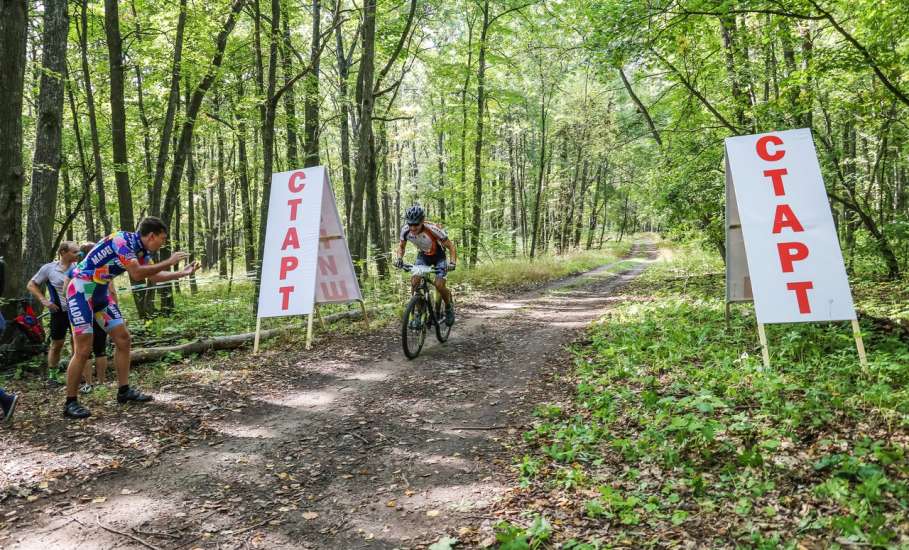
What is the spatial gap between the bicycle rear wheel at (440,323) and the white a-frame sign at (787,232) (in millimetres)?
4598

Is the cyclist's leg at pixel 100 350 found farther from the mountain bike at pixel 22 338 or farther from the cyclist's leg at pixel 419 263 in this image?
the cyclist's leg at pixel 419 263

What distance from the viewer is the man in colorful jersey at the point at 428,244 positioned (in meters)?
7.63

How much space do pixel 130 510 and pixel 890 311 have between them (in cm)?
937

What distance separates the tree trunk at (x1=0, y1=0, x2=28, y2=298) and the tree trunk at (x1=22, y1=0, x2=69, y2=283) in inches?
12.1

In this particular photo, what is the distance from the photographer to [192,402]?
19.2ft

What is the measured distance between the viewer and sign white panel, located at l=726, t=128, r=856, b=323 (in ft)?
17.6

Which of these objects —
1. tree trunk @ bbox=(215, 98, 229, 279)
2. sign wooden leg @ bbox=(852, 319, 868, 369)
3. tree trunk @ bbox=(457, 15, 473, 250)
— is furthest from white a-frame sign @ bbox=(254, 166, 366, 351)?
tree trunk @ bbox=(457, 15, 473, 250)

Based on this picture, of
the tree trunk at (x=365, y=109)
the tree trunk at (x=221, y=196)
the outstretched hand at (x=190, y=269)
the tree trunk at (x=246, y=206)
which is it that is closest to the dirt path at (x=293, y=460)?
the outstretched hand at (x=190, y=269)

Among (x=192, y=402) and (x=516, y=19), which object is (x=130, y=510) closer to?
(x=192, y=402)

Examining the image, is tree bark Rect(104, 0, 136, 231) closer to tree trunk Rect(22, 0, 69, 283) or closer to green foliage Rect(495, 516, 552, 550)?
tree trunk Rect(22, 0, 69, 283)

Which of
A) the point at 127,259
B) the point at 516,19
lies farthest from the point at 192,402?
the point at 516,19

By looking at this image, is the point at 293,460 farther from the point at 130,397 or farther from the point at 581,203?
the point at 581,203

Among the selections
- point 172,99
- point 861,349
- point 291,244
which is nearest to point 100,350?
point 291,244

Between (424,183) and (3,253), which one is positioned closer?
(3,253)
